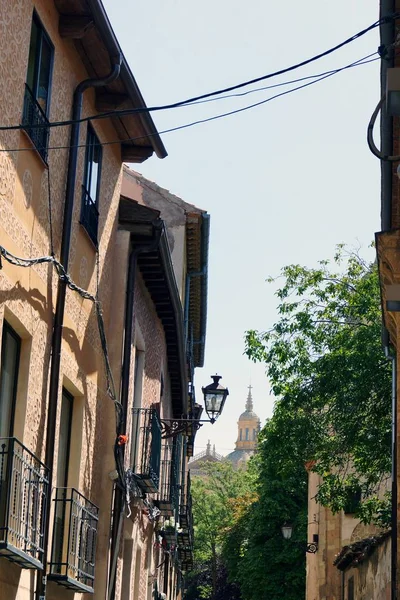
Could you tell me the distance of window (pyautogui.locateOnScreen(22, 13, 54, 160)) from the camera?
1070 cm

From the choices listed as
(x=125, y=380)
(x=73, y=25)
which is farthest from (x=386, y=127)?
(x=125, y=380)

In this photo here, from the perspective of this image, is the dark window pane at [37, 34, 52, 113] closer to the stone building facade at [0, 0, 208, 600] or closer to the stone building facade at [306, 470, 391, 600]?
the stone building facade at [0, 0, 208, 600]

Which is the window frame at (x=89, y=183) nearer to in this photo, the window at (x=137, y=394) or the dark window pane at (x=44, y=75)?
the dark window pane at (x=44, y=75)

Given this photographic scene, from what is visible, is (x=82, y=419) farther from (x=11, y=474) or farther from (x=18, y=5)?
(x=18, y=5)

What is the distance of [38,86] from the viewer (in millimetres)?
11086

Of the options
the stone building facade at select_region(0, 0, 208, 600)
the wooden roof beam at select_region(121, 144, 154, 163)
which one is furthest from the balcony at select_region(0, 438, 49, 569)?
the wooden roof beam at select_region(121, 144, 154, 163)

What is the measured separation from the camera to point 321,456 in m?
23.4

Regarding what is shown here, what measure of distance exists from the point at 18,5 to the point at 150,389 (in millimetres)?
10080

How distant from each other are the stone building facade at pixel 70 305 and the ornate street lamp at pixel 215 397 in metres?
1.68

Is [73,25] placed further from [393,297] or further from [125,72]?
[393,297]

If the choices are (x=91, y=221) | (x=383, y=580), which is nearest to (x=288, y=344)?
(x=383, y=580)

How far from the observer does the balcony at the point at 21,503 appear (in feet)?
30.5

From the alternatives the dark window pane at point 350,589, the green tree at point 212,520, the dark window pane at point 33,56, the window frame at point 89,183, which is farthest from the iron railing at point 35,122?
the green tree at point 212,520

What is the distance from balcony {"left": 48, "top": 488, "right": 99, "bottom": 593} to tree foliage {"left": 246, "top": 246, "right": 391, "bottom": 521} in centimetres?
1036
